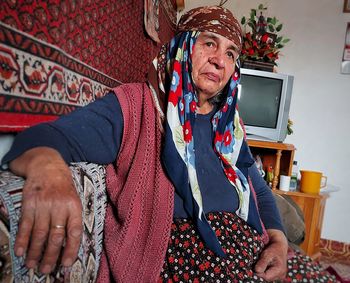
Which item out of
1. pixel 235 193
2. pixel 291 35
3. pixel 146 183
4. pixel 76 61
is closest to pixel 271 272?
pixel 235 193

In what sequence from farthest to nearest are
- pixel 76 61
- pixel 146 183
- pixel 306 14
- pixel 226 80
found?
pixel 306 14 < pixel 226 80 < pixel 76 61 < pixel 146 183

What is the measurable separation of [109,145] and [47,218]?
35 centimetres

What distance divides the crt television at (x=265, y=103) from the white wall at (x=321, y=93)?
525mm

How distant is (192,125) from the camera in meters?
1.01

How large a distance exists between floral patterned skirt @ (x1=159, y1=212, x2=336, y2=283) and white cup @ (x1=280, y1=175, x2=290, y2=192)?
4.16ft

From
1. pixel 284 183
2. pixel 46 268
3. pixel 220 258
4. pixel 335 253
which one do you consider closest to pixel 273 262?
pixel 220 258

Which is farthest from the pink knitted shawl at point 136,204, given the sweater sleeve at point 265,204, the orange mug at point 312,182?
the orange mug at point 312,182

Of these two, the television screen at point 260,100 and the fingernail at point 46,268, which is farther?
the television screen at point 260,100

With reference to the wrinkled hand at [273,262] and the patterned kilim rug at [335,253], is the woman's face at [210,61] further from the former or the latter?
the patterned kilim rug at [335,253]

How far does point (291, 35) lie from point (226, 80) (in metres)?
1.92

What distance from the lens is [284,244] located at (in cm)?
101

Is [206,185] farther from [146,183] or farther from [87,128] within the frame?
[87,128]

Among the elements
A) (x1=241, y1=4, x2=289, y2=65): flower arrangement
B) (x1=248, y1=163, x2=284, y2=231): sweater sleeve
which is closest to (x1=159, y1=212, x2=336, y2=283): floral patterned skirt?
(x1=248, y1=163, x2=284, y2=231): sweater sleeve

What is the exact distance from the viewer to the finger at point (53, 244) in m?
0.44
